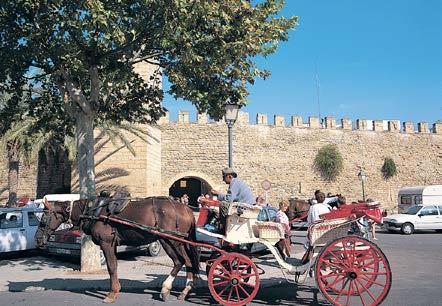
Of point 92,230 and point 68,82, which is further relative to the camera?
point 68,82

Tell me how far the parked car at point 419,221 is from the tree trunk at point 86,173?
1412 cm

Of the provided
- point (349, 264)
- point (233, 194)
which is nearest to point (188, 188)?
point (233, 194)

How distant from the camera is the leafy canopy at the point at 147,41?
295 inches

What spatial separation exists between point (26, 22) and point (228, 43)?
4.12 meters

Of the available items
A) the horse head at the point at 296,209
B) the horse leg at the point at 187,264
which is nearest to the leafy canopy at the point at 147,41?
the horse leg at the point at 187,264

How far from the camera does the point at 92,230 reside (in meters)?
6.33

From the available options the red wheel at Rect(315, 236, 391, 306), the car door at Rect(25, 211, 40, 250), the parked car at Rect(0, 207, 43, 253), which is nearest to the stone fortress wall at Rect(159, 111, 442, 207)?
the car door at Rect(25, 211, 40, 250)

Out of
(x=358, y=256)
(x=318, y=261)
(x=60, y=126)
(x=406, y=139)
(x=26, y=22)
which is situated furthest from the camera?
(x=406, y=139)

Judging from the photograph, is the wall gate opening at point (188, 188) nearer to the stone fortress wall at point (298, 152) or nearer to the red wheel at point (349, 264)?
the stone fortress wall at point (298, 152)

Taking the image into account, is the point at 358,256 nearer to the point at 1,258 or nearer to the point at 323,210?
the point at 323,210

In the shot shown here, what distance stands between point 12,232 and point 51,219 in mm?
5688

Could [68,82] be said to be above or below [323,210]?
above

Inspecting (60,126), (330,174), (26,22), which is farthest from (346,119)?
(26,22)

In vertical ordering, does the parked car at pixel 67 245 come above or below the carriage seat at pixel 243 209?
below
